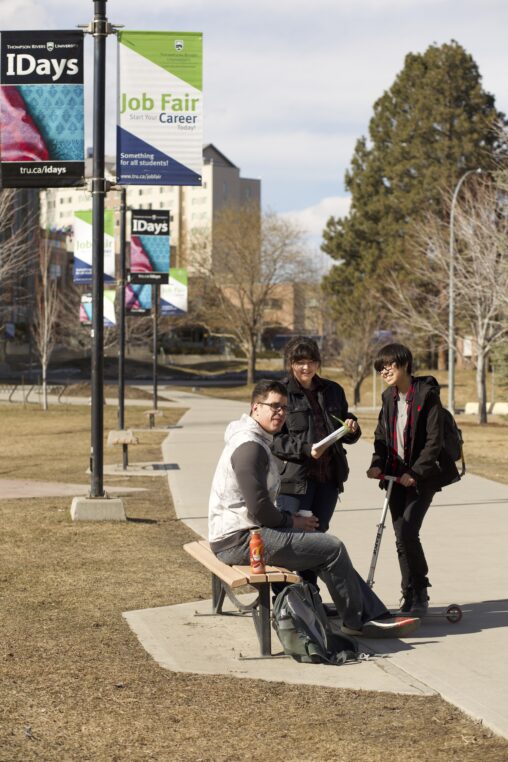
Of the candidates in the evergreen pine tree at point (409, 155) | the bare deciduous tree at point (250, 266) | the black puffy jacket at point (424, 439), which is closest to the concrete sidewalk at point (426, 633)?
the black puffy jacket at point (424, 439)

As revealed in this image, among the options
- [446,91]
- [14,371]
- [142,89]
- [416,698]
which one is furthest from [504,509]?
[14,371]

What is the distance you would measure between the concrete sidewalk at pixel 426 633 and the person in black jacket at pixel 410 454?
332mm

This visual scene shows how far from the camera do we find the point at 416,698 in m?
5.88

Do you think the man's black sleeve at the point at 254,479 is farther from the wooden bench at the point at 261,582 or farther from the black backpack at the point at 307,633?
the black backpack at the point at 307,633

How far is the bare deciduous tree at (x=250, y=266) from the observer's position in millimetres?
76188

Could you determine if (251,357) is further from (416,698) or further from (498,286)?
(416,698)

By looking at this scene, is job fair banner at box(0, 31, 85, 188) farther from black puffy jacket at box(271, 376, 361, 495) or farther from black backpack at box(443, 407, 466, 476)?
black backpack at box(443, 407, 466, 476)

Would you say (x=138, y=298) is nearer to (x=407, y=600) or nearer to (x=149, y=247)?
(x=149, y=247)

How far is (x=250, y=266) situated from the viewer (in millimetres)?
76125

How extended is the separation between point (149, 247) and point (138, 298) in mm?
6357

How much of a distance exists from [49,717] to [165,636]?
1793 millimetres

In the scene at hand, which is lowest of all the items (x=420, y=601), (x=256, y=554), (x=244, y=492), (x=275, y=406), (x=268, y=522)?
(x=420, y=601)

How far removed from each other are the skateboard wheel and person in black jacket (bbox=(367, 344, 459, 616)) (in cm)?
19

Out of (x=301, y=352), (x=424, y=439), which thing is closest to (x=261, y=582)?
(x=301, y=352)
